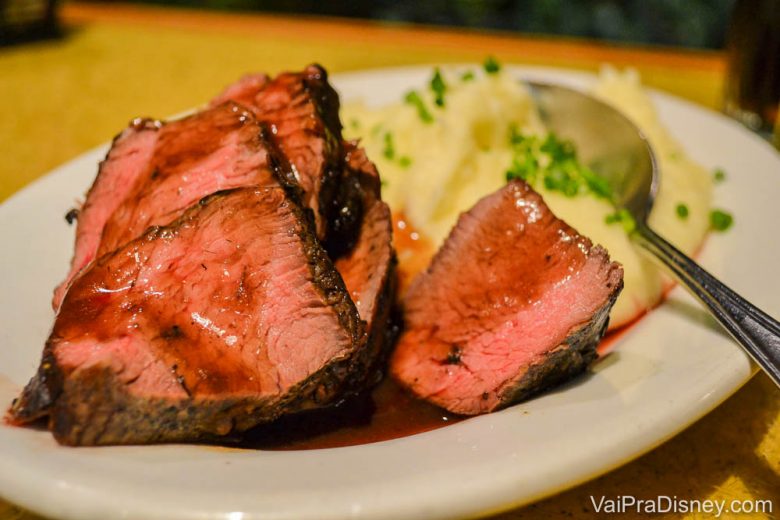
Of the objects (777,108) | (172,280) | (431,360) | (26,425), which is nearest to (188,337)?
(172,280)

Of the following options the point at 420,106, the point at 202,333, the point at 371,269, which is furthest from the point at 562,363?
the point at 420,106

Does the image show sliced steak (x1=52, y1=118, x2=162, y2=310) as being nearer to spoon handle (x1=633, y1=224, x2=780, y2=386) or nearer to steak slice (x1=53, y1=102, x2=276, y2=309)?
steak slice (x1=53, y1=102, x2=276, y2=309)

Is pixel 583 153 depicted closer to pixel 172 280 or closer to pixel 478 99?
pixel 478 99

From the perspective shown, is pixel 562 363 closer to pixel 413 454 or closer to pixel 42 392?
pixel 413 454

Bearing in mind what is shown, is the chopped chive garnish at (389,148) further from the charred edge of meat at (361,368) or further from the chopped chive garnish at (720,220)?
the chopped chive garnish at (720,220)

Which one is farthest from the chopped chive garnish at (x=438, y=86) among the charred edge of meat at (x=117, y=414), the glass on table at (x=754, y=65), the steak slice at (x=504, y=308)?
the glass on table at (x=754, y=65)
